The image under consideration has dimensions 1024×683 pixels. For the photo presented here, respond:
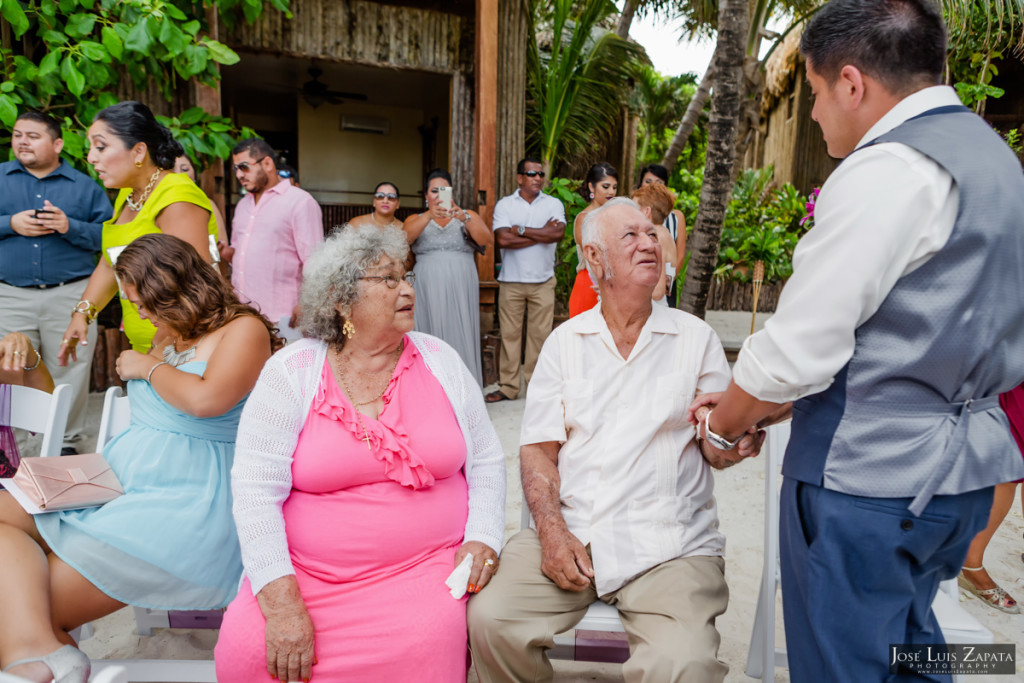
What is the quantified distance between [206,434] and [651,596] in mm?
1495

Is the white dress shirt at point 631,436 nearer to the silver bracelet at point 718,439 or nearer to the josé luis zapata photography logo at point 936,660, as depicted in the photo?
the silver bracelet at point 718,439

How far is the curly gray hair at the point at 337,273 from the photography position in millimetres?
2100

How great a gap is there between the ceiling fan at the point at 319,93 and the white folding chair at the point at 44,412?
6.93 meters

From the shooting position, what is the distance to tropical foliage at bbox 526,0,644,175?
7316 millimetres

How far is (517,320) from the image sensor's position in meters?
6.21

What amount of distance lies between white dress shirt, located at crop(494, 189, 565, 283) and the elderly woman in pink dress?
3871 millimetres

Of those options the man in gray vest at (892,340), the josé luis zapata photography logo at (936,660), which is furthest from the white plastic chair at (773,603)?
the man in gray vest at (892,340)

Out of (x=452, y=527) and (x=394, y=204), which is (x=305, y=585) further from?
(x=394, y=204)

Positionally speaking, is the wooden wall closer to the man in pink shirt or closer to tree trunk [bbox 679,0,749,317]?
tree trunk [bbox 679,0,749,317]

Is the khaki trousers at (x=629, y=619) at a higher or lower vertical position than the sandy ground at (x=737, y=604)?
higher

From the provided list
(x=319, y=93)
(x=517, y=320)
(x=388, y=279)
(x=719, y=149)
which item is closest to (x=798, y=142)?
(x=719, y=149)

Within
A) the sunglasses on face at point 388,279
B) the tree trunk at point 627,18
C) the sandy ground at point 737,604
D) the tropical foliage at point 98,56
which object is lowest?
the sandy ground at point 737,604

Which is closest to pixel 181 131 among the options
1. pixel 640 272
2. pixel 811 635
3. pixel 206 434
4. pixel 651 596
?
pixel 206 434

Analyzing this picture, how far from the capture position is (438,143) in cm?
1134
